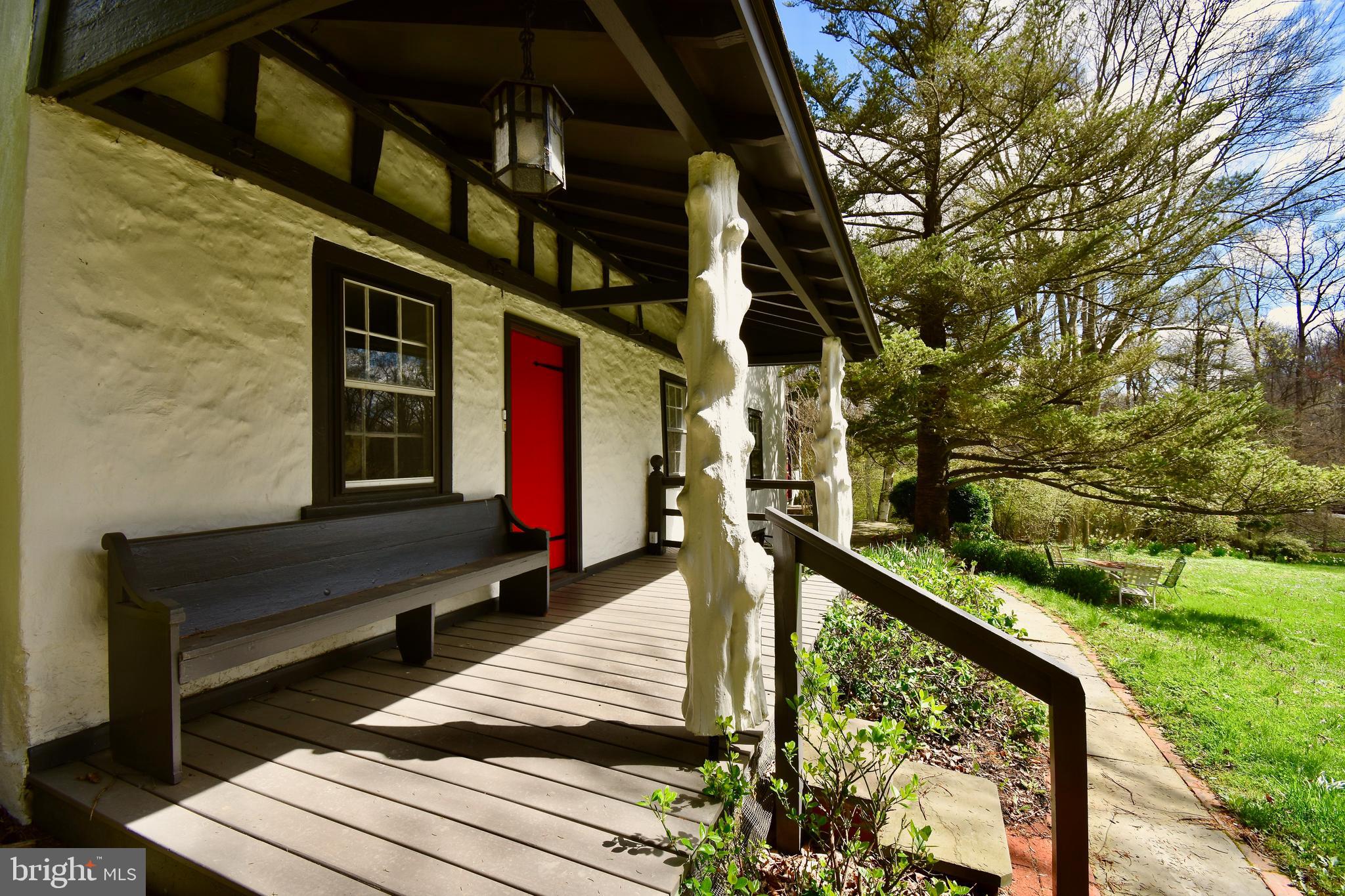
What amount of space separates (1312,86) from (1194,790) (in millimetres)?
12893

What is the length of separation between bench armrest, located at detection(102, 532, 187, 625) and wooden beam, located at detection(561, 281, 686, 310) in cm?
308

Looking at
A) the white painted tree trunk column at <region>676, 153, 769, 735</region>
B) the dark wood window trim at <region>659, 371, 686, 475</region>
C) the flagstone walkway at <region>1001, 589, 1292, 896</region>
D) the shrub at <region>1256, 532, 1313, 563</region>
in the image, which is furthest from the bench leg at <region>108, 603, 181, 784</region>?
the shrub at <region>1256, 532, 1313, 563</region>

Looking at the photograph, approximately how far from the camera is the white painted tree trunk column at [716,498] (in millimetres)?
2049

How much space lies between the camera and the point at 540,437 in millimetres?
4832

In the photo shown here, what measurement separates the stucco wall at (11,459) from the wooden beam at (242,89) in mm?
561

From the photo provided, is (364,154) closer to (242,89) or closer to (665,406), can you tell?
(242,89)

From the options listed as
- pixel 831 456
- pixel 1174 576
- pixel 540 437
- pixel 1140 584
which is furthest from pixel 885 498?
pixel 540 437

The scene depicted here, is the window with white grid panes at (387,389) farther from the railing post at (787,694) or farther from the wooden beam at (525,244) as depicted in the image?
the railing post at (787,694)

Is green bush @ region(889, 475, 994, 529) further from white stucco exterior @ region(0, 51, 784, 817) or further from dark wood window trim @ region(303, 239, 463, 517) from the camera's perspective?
white stucco exterior @ region(0, 51, 784, 817)

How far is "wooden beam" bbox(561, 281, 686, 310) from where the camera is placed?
13.7 feet

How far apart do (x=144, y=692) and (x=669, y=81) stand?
271cm

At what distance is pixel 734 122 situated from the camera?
2322mm

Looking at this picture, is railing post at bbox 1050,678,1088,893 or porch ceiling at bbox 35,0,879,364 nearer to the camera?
railing post at bbox 1050,678,1088,893

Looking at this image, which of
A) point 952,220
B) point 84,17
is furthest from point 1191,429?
point 84,17
